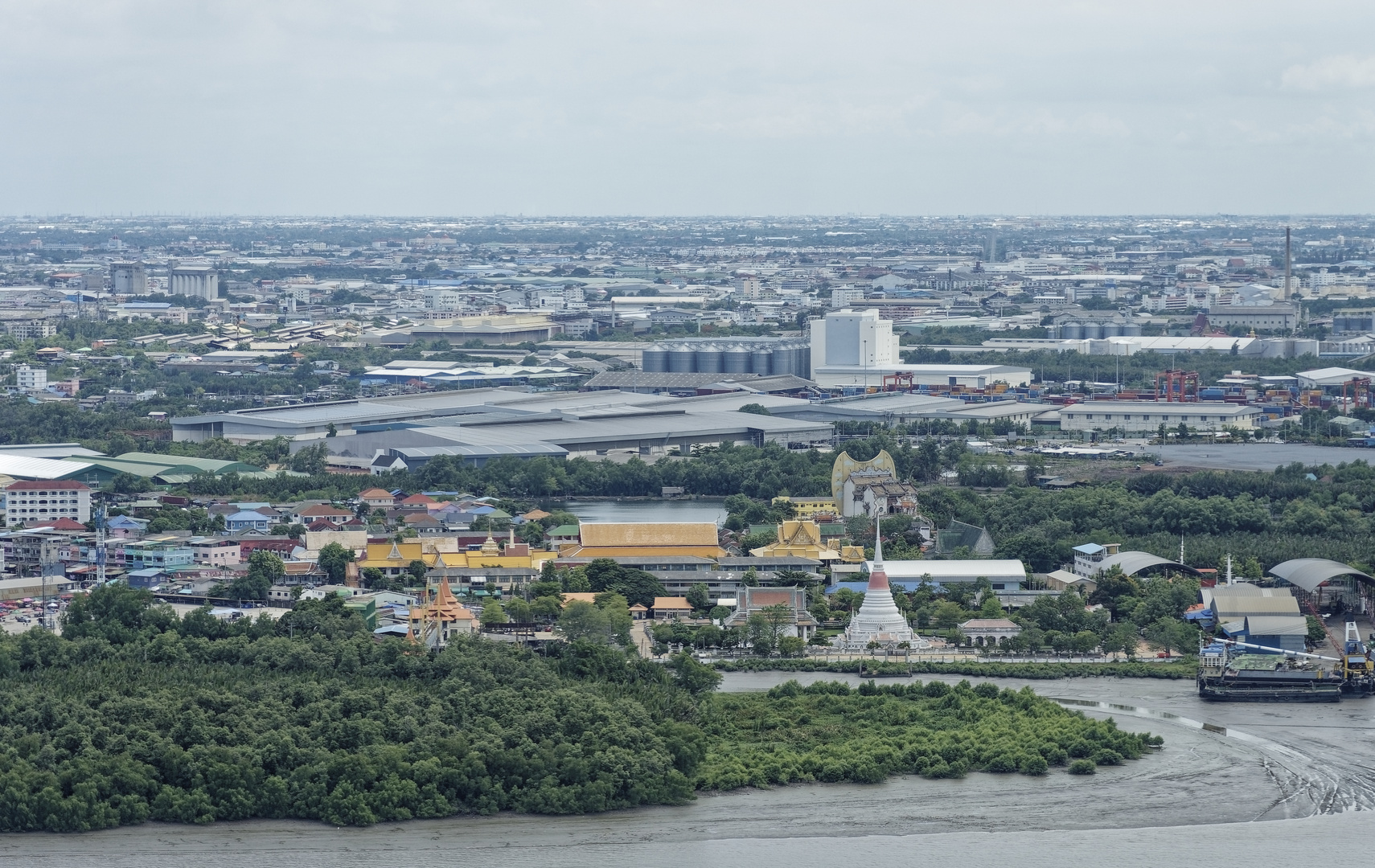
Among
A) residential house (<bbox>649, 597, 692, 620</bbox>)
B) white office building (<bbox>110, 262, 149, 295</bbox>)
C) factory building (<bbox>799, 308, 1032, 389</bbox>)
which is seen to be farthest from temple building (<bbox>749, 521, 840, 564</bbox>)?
white office building (<bbox>110, 262, 149, 295</bbox>)

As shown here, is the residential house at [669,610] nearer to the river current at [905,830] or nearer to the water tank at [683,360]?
the river current at [905,830]

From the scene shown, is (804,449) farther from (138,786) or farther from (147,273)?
(147,273)

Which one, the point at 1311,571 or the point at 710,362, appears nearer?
the point at 1311,571

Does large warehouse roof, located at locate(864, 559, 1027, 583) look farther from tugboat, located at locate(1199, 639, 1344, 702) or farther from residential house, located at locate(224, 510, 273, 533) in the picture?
residential house, located at locate(224, 510, 273, 533)

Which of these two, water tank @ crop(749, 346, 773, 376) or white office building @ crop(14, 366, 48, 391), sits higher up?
water tank @ crop(749, 346, 773, 376)

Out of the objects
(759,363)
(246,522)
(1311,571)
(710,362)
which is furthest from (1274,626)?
(710,362)

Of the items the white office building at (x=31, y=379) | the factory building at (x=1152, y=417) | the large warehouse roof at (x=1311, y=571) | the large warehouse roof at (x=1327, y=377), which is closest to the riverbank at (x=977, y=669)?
the large warehouse roof at (x=1311, y=571)

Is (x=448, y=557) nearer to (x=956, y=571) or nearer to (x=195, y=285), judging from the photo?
(x=956, y=571)
